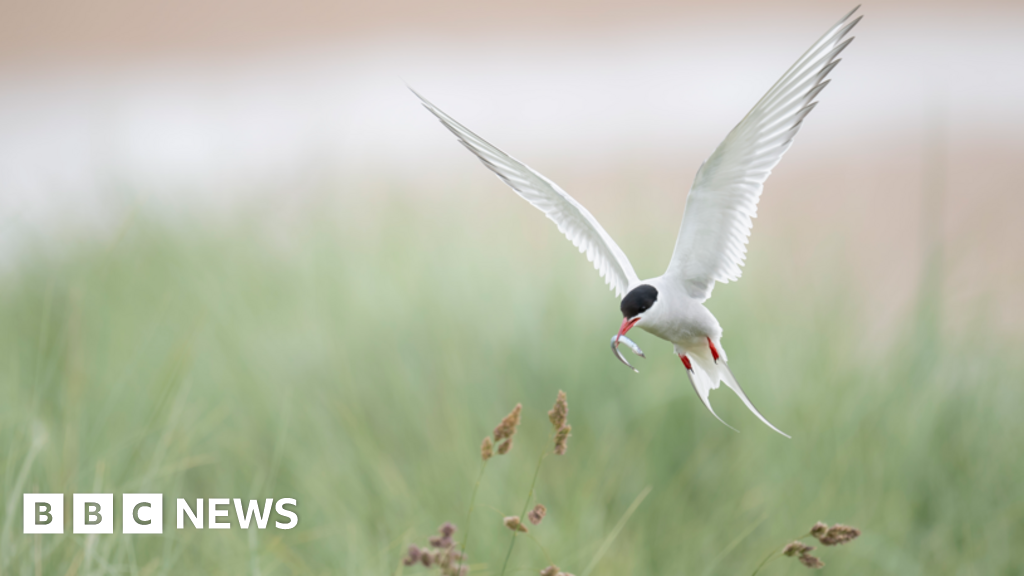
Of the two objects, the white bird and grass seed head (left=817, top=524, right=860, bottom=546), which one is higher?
the white bird

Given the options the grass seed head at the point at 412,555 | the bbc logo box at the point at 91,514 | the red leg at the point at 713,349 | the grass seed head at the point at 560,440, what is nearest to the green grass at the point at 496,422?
the bbc logo box at the point at 91,514

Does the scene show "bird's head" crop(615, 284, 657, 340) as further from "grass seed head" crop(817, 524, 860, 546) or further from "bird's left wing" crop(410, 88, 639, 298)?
"grass seed head" crop(817, 524, 860, 546)

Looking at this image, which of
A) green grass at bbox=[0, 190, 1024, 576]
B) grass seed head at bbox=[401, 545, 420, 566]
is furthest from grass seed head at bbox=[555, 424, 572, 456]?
green grass at bbox=[0, 190, 1024, 576]

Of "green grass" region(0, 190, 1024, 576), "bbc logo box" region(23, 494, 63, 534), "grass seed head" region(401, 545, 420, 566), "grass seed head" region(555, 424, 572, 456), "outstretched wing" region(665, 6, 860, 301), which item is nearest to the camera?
"outstretched wing" region(665, 6, 860, 301)

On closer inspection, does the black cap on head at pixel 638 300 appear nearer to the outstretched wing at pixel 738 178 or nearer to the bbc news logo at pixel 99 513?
the outstretched wing at pixel 738 178

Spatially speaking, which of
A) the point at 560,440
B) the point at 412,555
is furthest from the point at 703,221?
the point at 412,555

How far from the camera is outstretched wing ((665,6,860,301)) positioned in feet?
1.13

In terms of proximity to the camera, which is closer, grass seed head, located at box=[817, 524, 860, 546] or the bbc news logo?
grass seed head, located at box=[817, 524, 860, 546]

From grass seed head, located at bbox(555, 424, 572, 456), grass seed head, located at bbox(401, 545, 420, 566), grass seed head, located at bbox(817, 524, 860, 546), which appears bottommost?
grass seed head, located at bbox(401, 545, 420, 566)

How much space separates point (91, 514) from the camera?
0.93 m

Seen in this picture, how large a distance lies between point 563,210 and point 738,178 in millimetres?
107

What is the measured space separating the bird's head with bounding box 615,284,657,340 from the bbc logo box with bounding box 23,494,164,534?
0.74 m

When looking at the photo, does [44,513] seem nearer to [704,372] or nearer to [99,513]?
[99,513]

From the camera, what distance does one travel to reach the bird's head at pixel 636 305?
0.36 meters
